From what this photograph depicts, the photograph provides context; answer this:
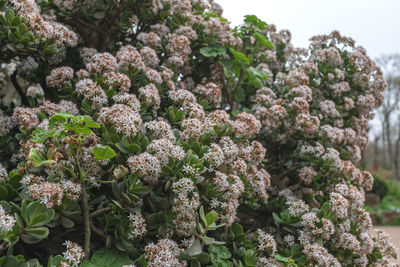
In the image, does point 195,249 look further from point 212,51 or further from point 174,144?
point 212,51

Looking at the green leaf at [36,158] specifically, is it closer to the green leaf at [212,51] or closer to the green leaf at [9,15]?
the green leaf at [9,15]

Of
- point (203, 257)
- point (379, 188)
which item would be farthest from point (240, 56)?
point (379, 188)

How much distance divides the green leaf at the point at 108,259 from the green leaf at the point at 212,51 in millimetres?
1803

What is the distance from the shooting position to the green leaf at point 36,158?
1476 millimetres

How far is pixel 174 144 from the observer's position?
2.08 meters

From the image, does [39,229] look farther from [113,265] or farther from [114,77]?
[114,77]

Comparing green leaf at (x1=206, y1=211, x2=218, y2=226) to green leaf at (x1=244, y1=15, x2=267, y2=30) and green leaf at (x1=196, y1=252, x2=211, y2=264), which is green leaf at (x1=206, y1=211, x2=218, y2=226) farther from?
green leaf at (x1=244, y1=15, x2=267, y2=30)

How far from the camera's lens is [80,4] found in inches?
113

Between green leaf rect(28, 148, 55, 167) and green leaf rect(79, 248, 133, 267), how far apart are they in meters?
Answer: 0.52

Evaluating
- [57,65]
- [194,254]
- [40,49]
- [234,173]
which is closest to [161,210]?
[194,254]

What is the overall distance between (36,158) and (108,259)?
1.98 feet

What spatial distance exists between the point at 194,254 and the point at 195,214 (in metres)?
0.24

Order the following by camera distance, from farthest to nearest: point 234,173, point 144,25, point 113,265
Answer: point 144,25
point 234,173
point 113,265

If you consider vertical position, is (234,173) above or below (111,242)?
above
